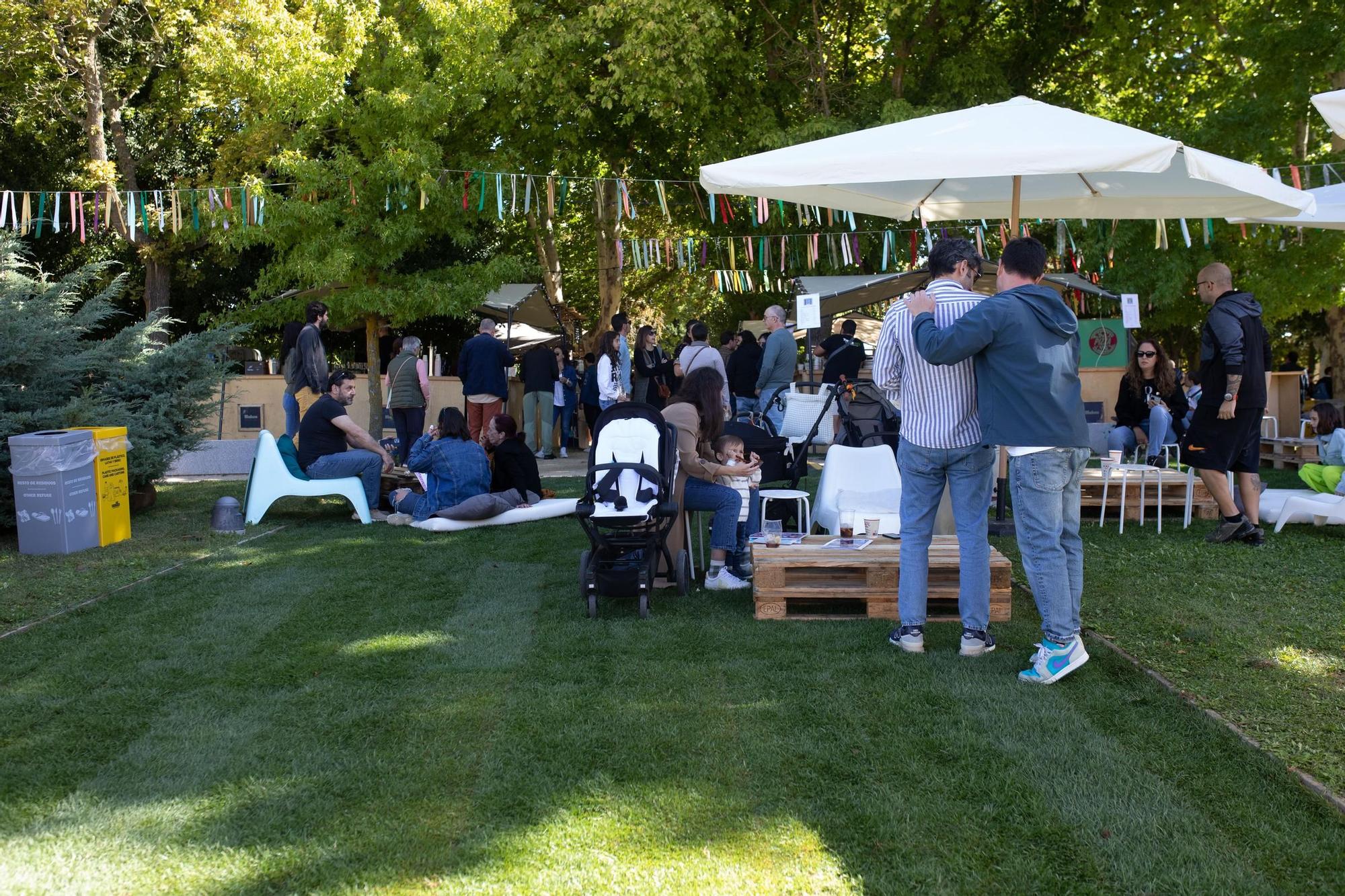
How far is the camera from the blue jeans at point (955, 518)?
5.09 m

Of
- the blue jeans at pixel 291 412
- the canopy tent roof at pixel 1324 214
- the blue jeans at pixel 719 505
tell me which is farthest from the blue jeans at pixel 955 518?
the blue jeans at pixel 291 412

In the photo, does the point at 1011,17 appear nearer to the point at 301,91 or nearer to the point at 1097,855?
the point at 301,91

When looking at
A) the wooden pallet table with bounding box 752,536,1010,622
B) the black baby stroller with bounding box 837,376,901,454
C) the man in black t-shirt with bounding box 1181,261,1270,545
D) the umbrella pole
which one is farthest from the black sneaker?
the wooden pallet table with bounding box 752,536,1010,622

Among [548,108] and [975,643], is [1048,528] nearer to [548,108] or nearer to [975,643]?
[975,643]

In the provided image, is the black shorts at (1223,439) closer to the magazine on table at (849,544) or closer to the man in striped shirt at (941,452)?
the magazine on table at (849,544)

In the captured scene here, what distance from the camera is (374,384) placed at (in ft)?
57.9

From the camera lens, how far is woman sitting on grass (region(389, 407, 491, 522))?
907 centimetres

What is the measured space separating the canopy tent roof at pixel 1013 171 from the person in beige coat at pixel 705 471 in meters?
1.23

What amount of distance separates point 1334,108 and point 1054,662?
333 cm

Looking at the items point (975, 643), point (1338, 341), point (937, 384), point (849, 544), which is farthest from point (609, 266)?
point (975, 643)

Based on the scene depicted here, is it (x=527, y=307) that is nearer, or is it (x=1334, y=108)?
(x=1334, y=108)

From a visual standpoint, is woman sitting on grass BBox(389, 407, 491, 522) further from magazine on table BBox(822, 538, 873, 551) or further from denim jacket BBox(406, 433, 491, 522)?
magazine on table BBox(822, 538, 873, 551)

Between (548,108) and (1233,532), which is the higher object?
(548,108)

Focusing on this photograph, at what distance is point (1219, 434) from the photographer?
8078mm
